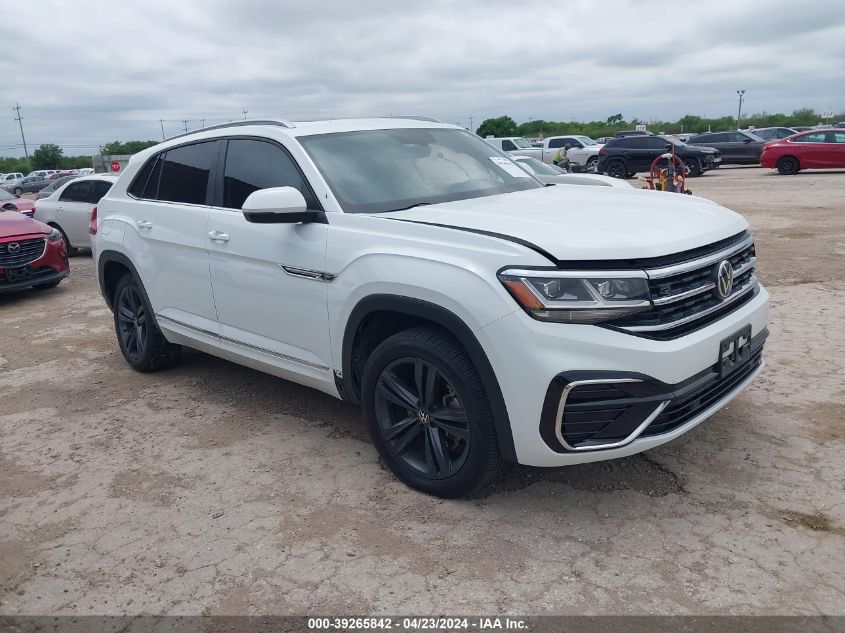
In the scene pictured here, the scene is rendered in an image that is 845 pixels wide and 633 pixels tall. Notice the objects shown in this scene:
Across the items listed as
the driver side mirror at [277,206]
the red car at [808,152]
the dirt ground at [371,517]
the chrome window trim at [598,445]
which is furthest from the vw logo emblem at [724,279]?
the red car at [808,152]

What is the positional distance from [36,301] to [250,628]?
8.39m

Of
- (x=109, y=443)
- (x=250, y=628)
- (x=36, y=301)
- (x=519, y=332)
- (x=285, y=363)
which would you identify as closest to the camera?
(x=250, y=628)

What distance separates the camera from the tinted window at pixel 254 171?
13.8 ft

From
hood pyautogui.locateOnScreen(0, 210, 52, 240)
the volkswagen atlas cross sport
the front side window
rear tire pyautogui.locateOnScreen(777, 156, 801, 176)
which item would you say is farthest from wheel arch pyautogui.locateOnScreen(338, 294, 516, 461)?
the front side window

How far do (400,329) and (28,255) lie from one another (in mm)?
7839

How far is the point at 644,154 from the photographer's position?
26.4 m

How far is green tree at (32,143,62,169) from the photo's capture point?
260 ft

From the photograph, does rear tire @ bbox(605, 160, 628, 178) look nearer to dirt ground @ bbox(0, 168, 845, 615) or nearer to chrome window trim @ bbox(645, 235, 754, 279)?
dirt ground @ bbox(0, 168, 845, 615)

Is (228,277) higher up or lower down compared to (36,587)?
higher up

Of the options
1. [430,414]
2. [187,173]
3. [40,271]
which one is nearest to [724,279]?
[430,414]

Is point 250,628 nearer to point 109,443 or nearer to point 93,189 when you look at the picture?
point 109,443

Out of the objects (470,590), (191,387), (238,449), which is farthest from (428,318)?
(191,387)

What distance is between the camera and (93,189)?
12906mm

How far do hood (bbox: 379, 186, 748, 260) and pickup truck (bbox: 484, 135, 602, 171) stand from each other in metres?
25.1
